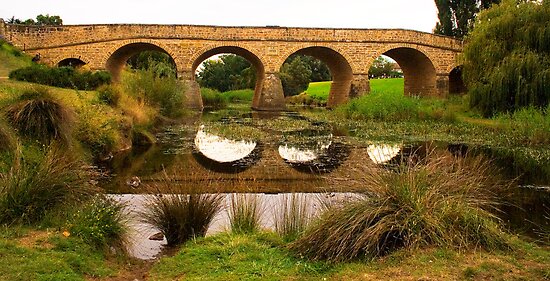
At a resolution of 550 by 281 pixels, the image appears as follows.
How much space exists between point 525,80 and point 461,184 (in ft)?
45.5

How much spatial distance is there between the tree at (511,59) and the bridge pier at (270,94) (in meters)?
15.4

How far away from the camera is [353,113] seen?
2452 cm

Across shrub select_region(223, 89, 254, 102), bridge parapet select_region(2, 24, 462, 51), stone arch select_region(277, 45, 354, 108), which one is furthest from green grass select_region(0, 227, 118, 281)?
shrub select_region(223, 89, 254, 102)

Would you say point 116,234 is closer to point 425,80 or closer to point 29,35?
point 29,35

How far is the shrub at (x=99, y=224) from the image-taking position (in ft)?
16.8

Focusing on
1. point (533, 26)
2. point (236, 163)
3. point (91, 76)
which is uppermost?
point (533, 26)

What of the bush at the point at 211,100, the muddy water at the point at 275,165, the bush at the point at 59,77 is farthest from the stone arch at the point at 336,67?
the muddy water at the point at 275,165

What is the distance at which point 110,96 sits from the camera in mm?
15305

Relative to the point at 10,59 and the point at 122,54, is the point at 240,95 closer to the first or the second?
the point at 122,54

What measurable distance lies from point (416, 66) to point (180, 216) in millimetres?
34548

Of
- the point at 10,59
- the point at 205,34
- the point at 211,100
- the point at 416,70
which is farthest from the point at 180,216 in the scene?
the point at 211,100

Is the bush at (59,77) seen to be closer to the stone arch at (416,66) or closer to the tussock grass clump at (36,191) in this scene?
the tussock grass clump at (36,191)

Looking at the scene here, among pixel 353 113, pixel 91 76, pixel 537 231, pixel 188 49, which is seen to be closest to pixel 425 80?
pixel 353 113

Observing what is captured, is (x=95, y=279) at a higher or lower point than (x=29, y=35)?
lower
